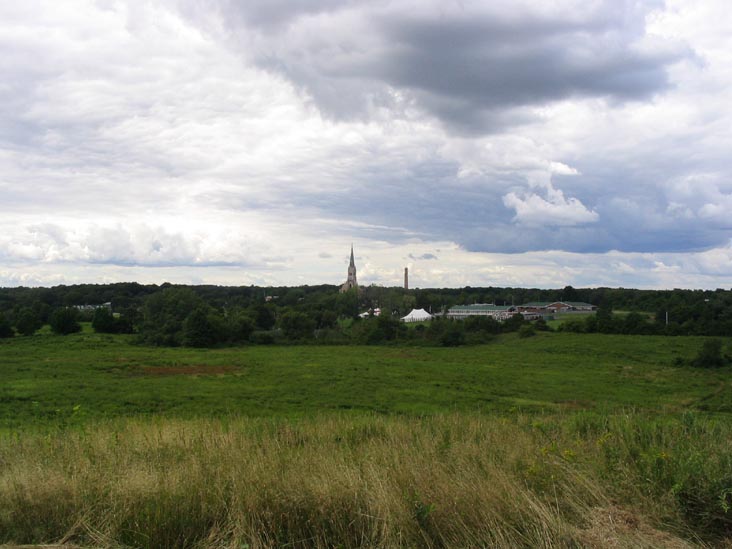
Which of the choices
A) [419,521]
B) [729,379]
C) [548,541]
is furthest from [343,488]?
[729,379]

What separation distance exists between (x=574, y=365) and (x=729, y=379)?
12.4 m

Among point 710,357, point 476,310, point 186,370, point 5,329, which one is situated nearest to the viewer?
point 186,370

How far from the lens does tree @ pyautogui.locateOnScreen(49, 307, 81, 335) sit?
74.4 m

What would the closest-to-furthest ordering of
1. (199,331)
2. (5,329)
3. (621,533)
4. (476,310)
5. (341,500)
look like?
(621,533), (341,500), (5,329), (199,331), (476,310)

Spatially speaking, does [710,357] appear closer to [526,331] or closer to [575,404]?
[526,331]

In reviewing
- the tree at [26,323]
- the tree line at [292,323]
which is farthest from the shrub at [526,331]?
the tree at [26,323]

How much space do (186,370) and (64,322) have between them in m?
39.8

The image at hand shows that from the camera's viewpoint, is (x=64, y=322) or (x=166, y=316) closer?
(x=64, y=322)

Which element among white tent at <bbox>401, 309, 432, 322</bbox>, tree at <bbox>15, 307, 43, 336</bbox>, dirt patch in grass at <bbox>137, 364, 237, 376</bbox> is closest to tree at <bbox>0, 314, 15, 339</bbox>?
tree at <bbox>15, 307, 43, 336</bbox>

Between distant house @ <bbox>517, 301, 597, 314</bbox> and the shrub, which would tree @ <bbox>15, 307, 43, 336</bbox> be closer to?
the shrub

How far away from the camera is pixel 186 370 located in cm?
4538

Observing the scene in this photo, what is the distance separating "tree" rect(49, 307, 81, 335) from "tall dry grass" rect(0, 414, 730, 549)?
252 ft

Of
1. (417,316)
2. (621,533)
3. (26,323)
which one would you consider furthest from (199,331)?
(621,533)

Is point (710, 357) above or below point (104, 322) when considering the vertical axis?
below
